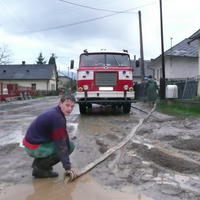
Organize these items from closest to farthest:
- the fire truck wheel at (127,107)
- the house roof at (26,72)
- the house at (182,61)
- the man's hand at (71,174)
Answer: the man's hand at (71,174)
the fire truck wheel at (127,107)
the house at (182,61)
the house roof at (26,72)

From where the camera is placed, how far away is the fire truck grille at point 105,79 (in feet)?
52.4

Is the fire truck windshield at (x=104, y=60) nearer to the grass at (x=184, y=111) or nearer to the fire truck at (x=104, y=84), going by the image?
the fire truck at (x=104, y=84)

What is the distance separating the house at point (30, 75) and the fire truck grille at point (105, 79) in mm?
69188

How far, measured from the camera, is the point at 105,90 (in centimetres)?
1599

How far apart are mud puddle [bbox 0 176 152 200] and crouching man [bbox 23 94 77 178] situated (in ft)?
0.74

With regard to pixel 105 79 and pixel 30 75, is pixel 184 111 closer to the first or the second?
pixel 105 79

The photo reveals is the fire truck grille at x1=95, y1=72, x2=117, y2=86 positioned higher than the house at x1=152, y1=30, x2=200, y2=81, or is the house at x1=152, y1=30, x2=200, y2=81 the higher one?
the house at x1=152, y1=30, x2=200, y2=81

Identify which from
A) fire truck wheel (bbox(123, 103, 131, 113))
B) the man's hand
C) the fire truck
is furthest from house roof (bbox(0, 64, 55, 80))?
the man's hand

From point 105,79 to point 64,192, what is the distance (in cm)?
1111

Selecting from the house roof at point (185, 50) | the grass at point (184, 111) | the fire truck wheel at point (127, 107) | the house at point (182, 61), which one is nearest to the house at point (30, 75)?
the house roof at point (185, 50)

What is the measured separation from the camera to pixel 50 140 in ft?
18.1

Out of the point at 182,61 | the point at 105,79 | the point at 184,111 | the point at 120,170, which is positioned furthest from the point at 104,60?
the point at 182,61

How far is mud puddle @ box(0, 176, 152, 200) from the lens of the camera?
16.0 feet

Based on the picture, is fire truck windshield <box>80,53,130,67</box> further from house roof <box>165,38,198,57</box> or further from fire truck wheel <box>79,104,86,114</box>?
house roof <box>165,38,198,57</box>
